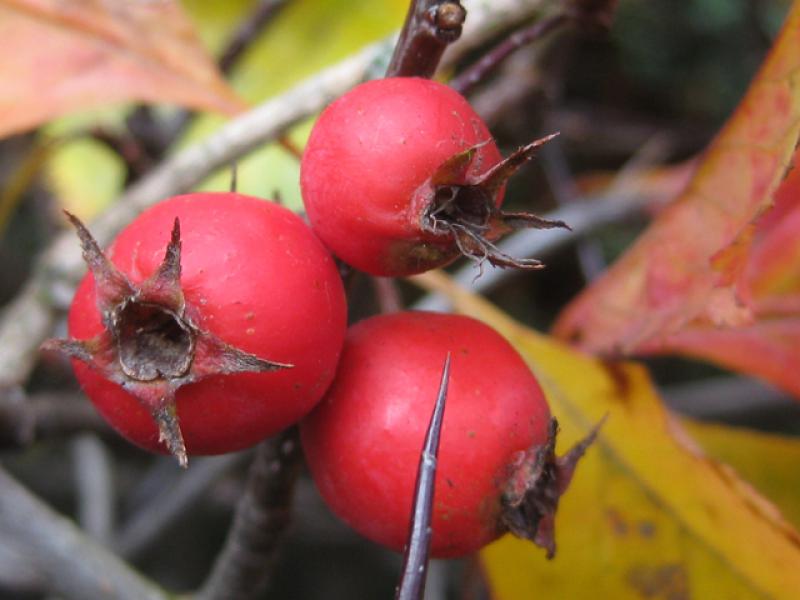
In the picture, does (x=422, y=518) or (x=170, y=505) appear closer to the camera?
(x=422, y=518)

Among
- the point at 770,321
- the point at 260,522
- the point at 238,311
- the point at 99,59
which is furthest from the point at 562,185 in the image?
the point at 238,311

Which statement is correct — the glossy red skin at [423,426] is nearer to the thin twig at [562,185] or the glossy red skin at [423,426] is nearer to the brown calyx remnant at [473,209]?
the brown calyx remnant at [473,209]

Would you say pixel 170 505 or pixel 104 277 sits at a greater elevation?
pixel 104 277

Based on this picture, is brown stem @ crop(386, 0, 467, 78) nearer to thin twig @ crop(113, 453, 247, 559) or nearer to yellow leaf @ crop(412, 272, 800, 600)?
yellow leaf @ crop(412, 272, 800, 600)

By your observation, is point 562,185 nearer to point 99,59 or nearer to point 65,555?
point 99,59

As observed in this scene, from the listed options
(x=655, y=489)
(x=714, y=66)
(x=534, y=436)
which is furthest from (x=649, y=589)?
(x=714, y=66)

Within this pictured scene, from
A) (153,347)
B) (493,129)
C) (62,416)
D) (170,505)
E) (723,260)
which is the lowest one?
(170,505)

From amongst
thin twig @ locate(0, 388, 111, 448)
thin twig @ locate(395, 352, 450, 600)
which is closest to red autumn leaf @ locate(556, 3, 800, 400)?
thin twig @ locate(395, 352, 450, 600)
